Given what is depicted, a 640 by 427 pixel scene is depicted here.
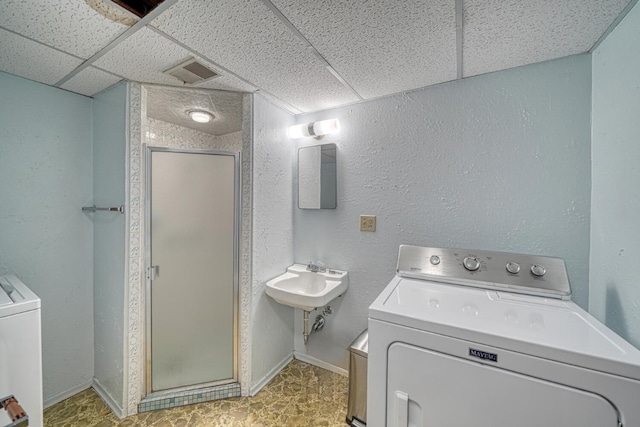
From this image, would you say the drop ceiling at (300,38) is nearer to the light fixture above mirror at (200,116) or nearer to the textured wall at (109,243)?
the textured wall at (109,243)

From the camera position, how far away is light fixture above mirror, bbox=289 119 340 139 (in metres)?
1.85

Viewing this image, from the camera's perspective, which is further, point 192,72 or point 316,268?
point 316,268

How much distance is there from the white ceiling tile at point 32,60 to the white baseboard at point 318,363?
2485mm

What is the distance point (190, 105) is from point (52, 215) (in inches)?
46.0

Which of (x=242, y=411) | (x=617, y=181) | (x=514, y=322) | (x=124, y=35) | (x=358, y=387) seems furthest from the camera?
(x=242, y=411)

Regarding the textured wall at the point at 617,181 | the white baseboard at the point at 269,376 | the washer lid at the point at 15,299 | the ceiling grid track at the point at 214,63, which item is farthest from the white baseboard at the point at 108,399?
the textured wall at the point at 617,181

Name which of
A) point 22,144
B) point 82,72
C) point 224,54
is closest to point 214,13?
point 224,54

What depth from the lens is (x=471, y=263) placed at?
131cm

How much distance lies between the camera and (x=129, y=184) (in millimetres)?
1576

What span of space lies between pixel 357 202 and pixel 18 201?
214cm

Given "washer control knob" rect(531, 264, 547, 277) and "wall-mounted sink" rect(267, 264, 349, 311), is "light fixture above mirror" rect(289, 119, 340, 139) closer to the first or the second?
"wall-mounted sink" rect(267, 264, 349, 311)

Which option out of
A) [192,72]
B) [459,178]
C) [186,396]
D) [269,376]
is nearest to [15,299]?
[186,396]

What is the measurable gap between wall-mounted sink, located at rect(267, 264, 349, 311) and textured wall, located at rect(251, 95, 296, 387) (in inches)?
3.9

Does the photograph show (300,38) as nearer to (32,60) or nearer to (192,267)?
(32,60)
